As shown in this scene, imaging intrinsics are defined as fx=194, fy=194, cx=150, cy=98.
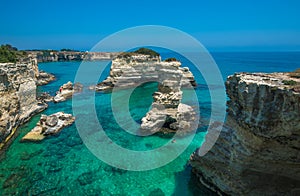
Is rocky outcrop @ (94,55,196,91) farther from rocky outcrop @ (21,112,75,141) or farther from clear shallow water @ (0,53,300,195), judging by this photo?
clear shallow water @ (0,53,300,195)

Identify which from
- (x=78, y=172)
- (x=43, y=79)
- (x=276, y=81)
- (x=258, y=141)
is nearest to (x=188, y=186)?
(x=258, y=141)

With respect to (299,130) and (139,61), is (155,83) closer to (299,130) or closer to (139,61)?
(139,61)

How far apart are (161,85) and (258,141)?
2043 centimetres

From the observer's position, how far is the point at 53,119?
21.8 metres

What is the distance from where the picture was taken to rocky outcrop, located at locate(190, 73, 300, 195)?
24.9ft

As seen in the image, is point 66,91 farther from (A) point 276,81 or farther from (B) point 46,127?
(A) point 276,81

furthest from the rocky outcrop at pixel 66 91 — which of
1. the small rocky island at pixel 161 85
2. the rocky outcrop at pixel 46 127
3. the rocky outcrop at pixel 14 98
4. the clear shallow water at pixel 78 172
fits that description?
the clear shallow water at pixel 78 172

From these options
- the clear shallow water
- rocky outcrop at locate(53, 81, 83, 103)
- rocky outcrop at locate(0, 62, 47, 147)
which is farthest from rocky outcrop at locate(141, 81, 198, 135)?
rocky outcrop at locate(53, 81, 83, 103)

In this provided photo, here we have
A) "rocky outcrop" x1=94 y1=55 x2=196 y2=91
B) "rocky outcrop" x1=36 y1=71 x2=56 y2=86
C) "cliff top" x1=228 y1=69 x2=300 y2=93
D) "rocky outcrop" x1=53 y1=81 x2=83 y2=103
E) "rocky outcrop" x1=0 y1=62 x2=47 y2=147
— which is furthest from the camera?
"rocky outcrop" x1=36 y1=71 x2=56 y2=86

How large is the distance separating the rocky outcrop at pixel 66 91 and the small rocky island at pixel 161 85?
157 inches

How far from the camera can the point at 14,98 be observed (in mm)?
20578

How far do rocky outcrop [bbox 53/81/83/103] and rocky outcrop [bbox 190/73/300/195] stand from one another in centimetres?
2872

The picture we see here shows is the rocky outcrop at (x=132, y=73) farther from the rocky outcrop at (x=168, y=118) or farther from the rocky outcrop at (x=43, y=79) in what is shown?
the rocky outcrop at (x=168, y=118)

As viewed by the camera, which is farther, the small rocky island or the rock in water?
the rock in water
